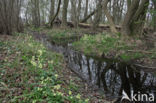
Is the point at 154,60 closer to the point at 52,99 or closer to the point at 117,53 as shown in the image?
the point at 117,53

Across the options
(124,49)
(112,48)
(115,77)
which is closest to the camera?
(115,77)

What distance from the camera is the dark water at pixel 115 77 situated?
4.59 m

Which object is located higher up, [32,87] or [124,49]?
[124,49]

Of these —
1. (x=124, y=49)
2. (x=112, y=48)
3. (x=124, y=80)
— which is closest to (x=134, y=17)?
(x=124, y=49)

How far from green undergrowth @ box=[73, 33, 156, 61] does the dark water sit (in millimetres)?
893

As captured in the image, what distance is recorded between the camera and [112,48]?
340 inches

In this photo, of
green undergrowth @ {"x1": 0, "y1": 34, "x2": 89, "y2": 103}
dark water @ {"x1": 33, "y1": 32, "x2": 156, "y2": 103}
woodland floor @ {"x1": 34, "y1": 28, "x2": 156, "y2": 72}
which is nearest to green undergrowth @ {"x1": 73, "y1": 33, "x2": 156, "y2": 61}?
woodland floor @ {"x1": 34, "y1": 28, "x2": 156, "y2": 72}

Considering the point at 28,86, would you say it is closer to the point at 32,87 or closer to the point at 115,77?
the point at 32,87

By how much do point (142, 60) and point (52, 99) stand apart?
19.4ft

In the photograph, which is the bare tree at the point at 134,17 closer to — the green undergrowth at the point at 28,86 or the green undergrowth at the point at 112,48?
the green undergrowth at the point at 112,48

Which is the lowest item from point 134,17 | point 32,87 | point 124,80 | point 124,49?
point 124,80

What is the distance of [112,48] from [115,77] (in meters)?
3.41

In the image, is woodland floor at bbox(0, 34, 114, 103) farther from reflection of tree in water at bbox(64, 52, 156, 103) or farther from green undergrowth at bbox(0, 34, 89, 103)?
reflection of tree in water at bbox(64, 52, 156, 103)

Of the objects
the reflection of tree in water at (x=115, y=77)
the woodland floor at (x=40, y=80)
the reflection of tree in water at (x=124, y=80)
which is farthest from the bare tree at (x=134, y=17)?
the reflection of tree in water at (x=124, y=80)
